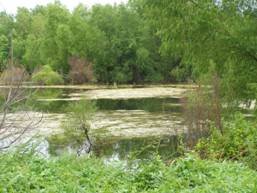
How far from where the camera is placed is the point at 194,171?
640cm

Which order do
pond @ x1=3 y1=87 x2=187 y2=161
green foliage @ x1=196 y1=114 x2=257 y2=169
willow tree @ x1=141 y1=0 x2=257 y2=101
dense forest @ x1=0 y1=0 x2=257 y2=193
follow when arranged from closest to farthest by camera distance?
dense forest @ x1=0 y1=0 x2=257 y2=193, green foliage @ x1=196 y1=114 x2=257 y2=169, willow tree @ x1=141 y1=0 x2=257 y2=101, pond @ x1=3 y1=87 x2=187 y2=161

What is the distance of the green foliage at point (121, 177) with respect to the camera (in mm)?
5430

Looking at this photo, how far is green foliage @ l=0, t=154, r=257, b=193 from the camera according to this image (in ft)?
17.8

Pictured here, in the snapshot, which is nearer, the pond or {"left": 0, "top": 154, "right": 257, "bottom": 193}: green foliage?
{"left": 0, "top": 154, "right": 257, "bottom": 193}: green foliage

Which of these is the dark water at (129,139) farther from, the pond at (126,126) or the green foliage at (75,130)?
the green foliage at (75,130)

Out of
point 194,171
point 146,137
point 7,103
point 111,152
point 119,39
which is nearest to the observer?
point 7,103

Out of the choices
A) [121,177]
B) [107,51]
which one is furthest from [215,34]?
[107,51]

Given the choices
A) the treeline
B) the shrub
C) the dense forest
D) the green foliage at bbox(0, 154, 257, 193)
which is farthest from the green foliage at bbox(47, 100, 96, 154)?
the shrub

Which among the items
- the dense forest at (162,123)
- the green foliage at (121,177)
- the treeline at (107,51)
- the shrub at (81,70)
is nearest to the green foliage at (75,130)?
the dense forest at (162,123)

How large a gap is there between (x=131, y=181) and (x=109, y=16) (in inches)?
2291

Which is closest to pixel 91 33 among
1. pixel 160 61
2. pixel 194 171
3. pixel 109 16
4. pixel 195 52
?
pixel 109 16

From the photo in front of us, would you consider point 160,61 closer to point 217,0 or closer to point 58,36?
point 58,36

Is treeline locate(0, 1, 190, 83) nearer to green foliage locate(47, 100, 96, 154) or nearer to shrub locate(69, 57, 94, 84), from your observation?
shrub locate(69, 57, 94, 84)

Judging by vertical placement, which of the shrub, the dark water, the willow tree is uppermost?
the willow tree
